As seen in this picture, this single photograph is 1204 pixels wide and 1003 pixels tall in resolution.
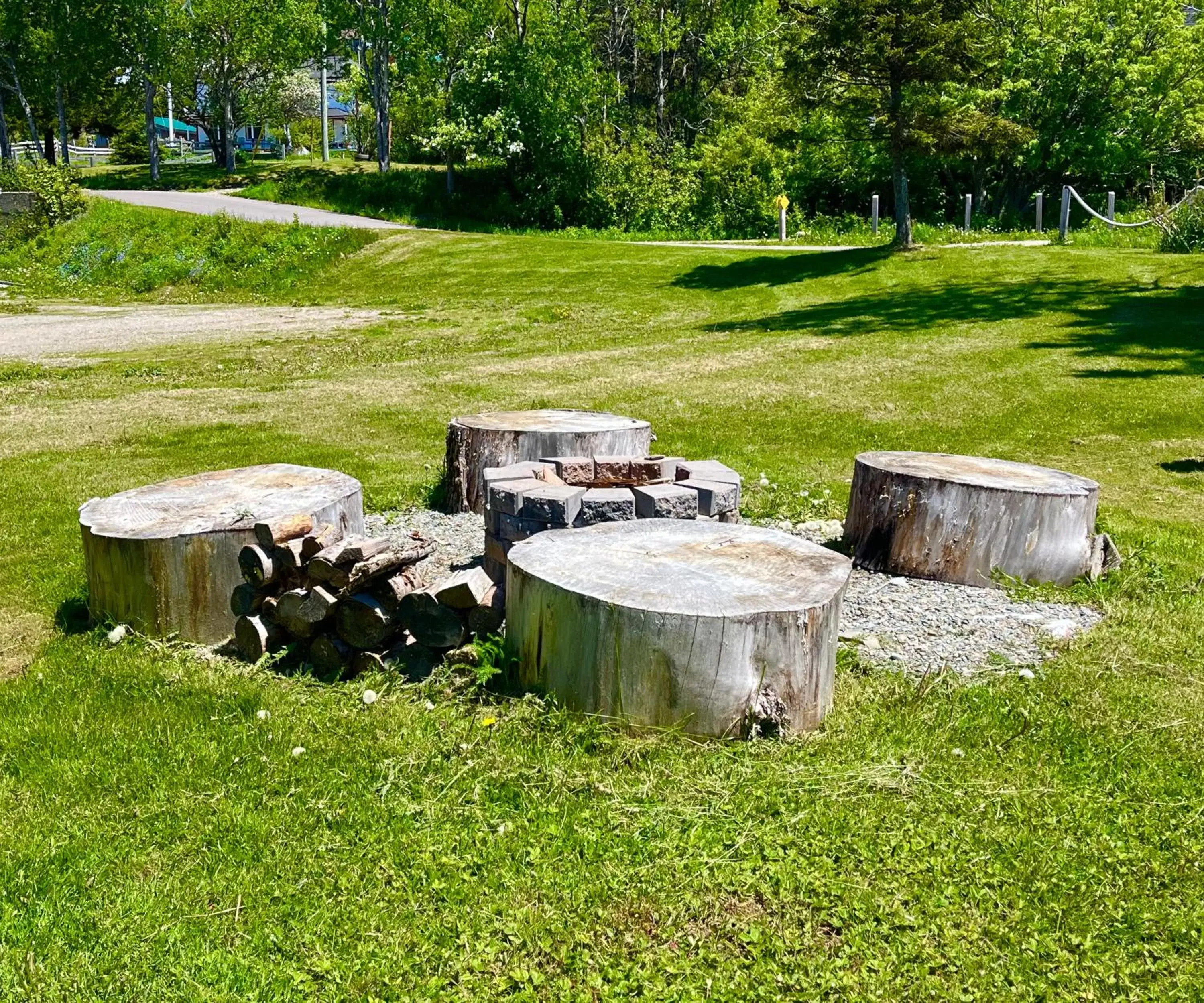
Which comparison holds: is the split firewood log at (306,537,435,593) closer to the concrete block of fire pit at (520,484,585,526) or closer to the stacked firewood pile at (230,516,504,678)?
the stacked firewood pile at (230,516,504,678)

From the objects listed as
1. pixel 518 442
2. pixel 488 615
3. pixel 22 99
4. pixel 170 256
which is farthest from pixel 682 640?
pixel 22 99

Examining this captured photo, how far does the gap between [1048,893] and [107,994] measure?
2505 mm

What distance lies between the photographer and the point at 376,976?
105 inches

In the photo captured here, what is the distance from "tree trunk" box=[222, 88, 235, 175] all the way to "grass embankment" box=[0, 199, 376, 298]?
15.3 meters

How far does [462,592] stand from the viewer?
14.0ft

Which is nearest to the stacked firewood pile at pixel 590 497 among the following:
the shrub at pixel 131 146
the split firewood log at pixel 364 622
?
the split firewood log at pixel 364 622

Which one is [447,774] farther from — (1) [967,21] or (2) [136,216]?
(2) [136,216]

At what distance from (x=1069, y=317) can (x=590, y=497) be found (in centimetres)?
1199

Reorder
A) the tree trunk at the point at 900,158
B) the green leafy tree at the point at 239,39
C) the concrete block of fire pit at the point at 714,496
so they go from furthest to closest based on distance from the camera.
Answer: the green leafy tree at the point at 239,39
the tree trunk at the point at 900,158
the concrete block of fire pit at the point at 714,496

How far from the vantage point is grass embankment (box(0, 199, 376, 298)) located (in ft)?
79.0

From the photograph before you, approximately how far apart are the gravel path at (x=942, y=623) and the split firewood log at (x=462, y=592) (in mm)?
758

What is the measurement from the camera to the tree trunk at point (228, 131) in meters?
42.4

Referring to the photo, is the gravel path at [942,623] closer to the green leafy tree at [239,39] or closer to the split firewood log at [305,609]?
the split firewood log at [305,609]

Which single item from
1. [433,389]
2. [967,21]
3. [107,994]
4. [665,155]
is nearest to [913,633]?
[107,994]
